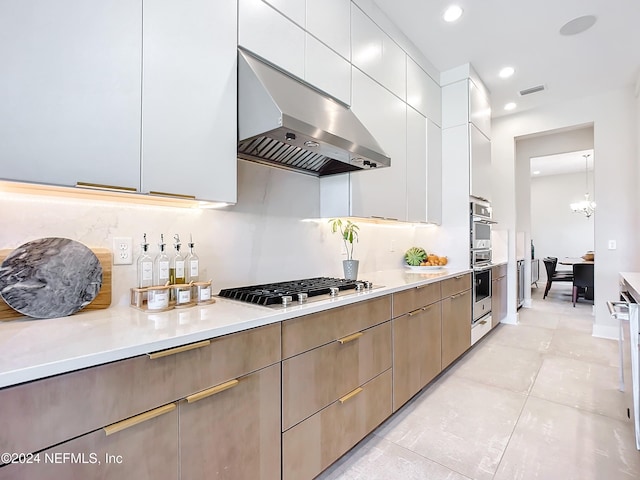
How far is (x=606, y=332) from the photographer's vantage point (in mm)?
3943

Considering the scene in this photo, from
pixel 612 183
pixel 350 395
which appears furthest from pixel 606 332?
pixel 350 395

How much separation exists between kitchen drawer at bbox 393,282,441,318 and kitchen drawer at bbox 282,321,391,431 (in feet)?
0.61

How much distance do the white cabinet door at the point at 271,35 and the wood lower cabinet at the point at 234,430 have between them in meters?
1.60

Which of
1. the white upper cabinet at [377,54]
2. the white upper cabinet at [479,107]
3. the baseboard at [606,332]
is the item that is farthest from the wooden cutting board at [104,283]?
the baseboard at [606,332]

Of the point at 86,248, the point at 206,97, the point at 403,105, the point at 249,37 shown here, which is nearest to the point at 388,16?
the point at 403,105

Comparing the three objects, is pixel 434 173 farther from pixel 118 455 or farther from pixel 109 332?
pixel 118 455

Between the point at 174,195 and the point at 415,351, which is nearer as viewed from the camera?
the point at 174,195

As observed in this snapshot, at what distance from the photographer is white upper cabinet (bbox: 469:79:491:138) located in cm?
358

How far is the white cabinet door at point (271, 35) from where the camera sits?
1649mm

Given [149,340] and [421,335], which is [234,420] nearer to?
[149,340]

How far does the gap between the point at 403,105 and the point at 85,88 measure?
99.4 inches

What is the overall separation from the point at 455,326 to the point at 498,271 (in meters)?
1.69

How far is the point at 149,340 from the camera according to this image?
95 centimetres

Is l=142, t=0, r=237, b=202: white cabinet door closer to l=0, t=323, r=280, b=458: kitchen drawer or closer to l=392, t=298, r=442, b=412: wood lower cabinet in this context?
l=0, t=323, r=280, b=458: kitchen drawer
